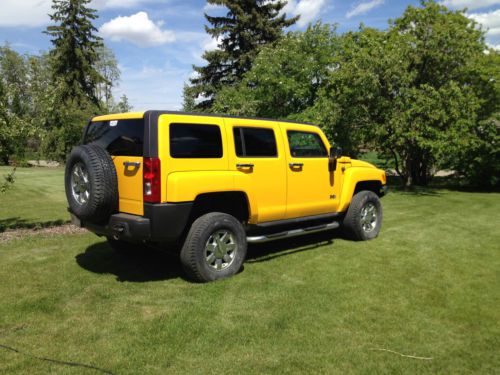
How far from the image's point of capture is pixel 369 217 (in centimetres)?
778

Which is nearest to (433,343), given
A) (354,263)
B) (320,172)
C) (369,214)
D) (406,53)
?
(354,263)

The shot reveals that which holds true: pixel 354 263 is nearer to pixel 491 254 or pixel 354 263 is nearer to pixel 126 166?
pixel 491 254

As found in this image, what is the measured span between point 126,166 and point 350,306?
2934 millimetres

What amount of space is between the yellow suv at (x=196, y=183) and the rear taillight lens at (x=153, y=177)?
0.01 m

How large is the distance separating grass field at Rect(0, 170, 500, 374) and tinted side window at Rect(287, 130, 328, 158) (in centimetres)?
153

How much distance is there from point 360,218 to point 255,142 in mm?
2603

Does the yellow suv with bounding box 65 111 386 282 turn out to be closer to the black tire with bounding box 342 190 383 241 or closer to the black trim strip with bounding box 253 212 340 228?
the black trim strip with bounding box 253 212 340 228

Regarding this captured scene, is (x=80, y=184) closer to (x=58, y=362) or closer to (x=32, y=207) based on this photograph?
(x=58, y=362)

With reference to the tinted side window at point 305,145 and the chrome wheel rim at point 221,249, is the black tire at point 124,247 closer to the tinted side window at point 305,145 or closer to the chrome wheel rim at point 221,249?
the chrome wheel rim at point 221,249

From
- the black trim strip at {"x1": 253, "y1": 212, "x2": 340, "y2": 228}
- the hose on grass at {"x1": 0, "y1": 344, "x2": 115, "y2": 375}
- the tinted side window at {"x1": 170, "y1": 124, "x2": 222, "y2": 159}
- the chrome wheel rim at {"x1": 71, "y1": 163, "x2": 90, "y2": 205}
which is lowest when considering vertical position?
the hose on grass at {"x1": 0, "y1": 344, "x2": 115, "y2": 375}

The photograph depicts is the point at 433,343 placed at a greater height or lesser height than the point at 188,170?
lesser

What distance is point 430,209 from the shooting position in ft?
38.3

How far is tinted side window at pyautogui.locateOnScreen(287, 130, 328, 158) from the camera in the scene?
21.4 ft

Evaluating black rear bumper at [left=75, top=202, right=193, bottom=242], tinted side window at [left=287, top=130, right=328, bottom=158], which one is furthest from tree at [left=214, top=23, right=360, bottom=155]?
black rear bumper at [left=75, top=202, right=193, bottom=242]
